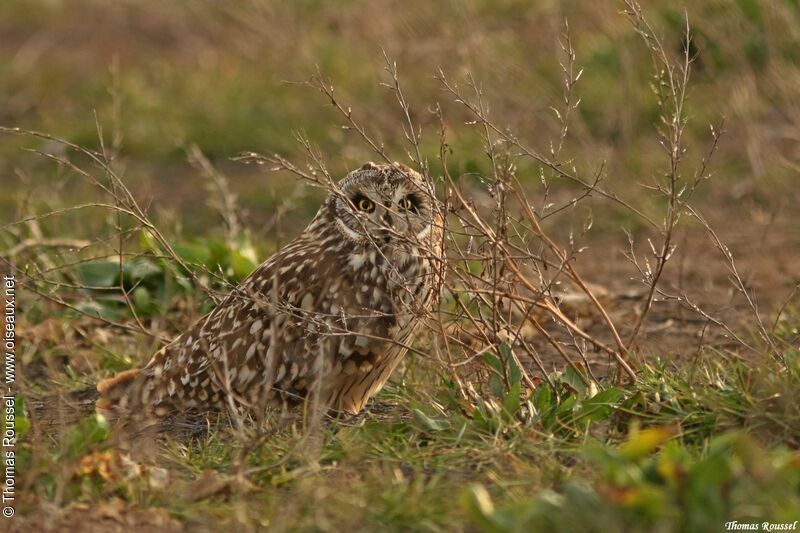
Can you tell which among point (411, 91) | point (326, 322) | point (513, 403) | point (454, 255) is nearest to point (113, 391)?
point (326, 322)

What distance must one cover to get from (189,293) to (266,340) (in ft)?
4.82

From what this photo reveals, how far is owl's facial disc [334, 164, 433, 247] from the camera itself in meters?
4.87

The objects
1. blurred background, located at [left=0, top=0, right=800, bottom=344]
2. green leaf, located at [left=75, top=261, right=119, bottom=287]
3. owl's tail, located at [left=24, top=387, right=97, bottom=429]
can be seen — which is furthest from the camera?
blurred background, located at [left=0, top=0, right=800, bottom=344]

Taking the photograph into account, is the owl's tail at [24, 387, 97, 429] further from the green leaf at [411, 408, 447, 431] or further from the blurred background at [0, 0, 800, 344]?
the blurred background at [0, 0, 800, 344]

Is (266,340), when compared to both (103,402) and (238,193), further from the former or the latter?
(238,193)

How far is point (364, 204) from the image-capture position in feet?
16.4

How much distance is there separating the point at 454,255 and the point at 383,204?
60cm

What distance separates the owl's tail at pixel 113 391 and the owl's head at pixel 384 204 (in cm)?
102

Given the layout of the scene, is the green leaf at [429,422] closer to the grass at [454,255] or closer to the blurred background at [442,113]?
the grass at [454,255]

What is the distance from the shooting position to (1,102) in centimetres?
1082

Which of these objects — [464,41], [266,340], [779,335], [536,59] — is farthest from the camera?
[536,59]

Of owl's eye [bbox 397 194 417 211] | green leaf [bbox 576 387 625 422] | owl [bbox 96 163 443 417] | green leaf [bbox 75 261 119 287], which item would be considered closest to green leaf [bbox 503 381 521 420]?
green leaf [bbox 576 387 625 422]

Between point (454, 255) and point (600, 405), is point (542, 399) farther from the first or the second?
point (454, 255)

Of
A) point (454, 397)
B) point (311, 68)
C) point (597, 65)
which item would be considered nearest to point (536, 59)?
point (597, 65)
